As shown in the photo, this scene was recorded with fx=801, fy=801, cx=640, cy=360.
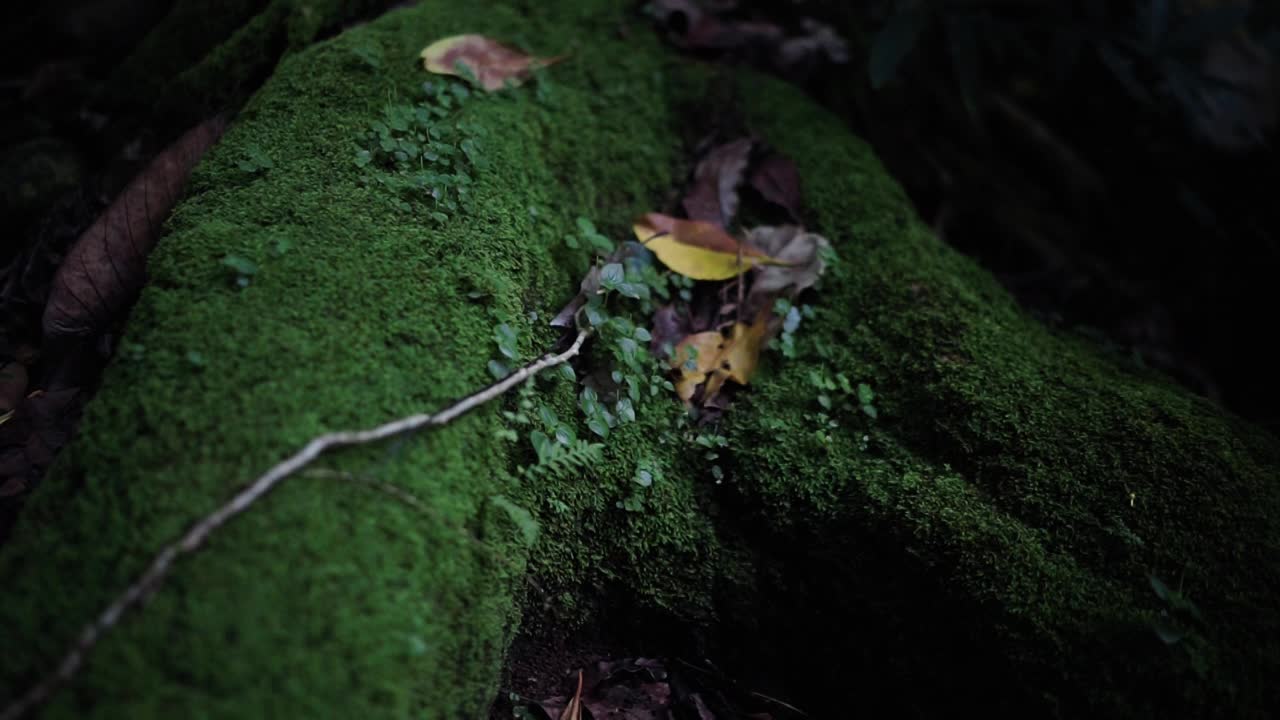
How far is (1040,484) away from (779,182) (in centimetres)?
146

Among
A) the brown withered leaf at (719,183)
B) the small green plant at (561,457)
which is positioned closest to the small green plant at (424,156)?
the small green plant at (561,457)

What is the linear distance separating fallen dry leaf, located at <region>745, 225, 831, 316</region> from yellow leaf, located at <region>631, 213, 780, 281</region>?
0.05 m

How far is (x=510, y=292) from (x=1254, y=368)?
429 cm

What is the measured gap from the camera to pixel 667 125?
3154 millimetres

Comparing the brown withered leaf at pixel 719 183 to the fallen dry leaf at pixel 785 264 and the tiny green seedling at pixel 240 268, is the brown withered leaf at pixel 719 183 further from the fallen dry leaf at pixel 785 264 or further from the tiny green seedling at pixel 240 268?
the tiny green seedling at pixel 240 268

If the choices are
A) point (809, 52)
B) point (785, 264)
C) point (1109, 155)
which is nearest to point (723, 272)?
point (785, 264)

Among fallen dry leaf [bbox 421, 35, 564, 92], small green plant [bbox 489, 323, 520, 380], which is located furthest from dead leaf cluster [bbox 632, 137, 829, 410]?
fallen dry leaf [bbox 421, 35, 564, 92]

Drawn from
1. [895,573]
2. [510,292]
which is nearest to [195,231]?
[510,292]

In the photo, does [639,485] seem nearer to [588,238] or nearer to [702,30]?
[588,238]

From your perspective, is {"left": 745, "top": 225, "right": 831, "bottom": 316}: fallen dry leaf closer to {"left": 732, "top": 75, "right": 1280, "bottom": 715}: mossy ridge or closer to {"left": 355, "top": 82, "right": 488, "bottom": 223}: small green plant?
{"left": 732, "top": 75, "right": 1280, "bottom": 715}: mossy ridge

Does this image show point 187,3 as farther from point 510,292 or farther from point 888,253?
point 888,253

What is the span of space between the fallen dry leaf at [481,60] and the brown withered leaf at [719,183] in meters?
0.71

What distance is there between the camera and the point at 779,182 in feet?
9.96

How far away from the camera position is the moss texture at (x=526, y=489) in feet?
4.75
